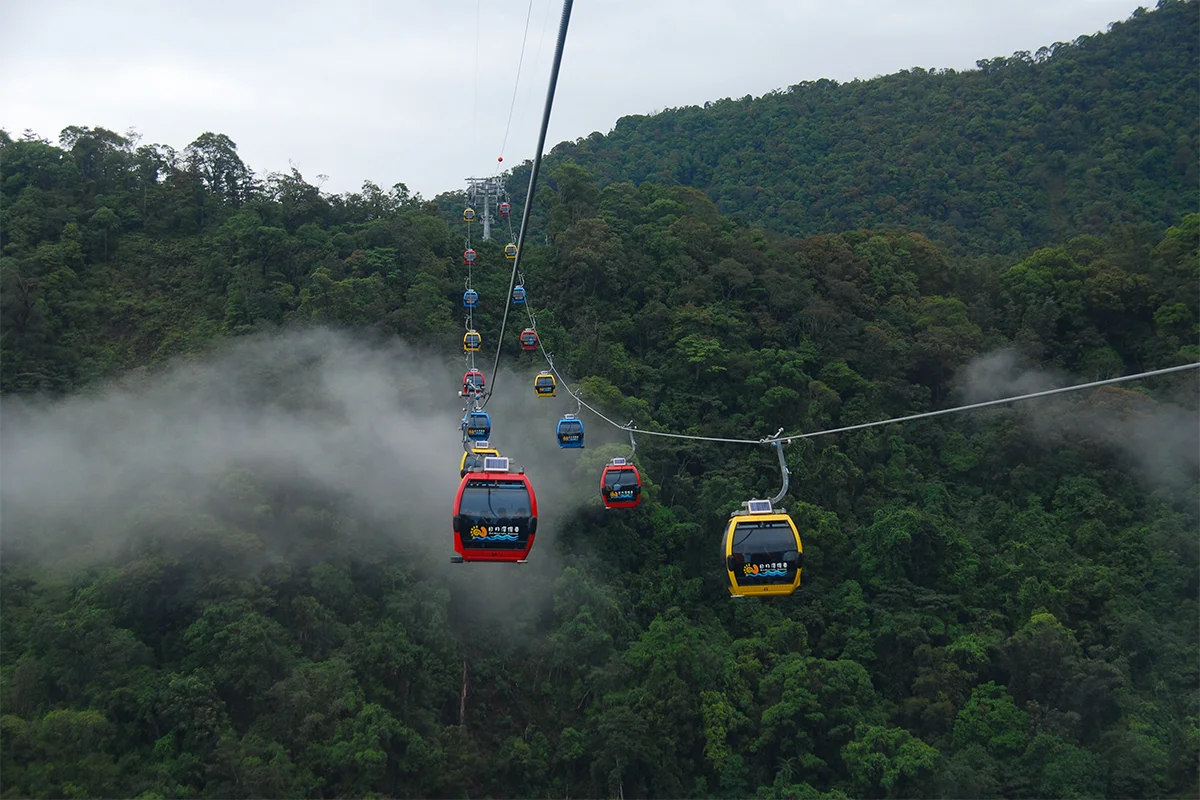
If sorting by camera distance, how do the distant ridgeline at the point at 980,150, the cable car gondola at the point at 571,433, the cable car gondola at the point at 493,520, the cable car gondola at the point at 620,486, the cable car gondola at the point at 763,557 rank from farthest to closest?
1. the distant ridgeline at the point at 980,150
2. the cable car gondola at the point at 571,433
3. the cable car gondola at the point at 620,486
4. the cable car gondola at the point at 493,520
5. the cable car gondola at the point at 763,557

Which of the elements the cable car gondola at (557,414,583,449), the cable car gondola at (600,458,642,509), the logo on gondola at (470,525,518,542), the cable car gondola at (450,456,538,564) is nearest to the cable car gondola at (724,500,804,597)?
the cable car gondola at (450,456,538,564)

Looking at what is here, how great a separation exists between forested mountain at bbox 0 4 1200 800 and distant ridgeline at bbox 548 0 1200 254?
11.4 meters

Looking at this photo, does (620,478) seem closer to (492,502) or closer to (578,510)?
(578,510)

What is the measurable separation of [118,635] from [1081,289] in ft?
96.3

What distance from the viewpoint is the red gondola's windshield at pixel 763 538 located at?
10234 mm

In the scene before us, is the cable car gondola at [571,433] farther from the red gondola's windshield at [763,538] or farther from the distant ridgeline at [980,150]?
the distant ridgeline at [980,150]

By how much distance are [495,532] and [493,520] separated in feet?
→ 0.43

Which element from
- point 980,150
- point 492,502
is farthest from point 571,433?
point 980,150

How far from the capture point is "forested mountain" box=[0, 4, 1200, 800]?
1952 cm

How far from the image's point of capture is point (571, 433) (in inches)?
759

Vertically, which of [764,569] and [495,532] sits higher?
[495,532]

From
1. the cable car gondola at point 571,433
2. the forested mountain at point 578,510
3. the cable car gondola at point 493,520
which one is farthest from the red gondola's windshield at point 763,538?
the forested mountain at point 578,510

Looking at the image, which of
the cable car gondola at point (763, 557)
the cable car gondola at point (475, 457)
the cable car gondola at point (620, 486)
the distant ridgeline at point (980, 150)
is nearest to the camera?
the cable car gondola at point (763, 557)

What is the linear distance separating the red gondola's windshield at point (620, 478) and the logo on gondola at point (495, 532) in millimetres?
7706
